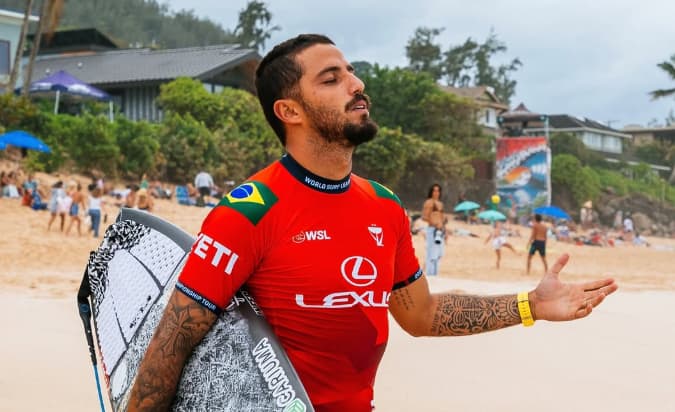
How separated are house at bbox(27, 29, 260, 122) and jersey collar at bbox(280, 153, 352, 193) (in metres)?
34.7

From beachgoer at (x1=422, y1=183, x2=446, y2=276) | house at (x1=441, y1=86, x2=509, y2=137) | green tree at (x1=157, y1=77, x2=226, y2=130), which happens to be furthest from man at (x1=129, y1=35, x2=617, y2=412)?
house at (x1=441, y1=86, x2=509, y2=137)

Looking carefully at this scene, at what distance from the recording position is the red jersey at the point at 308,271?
2277 mm

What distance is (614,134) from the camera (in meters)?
73.6

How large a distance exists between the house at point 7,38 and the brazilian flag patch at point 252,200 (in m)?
34.4

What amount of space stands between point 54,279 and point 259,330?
11.2 m

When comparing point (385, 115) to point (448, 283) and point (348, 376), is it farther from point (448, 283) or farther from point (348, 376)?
point (348, 376)

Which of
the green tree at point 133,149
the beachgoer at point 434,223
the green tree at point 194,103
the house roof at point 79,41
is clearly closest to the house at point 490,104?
the house roof at point 79,41

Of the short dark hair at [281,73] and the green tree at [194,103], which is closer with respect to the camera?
the short dark hair at [281,73]

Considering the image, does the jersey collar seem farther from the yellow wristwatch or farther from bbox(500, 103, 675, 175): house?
bbox(500, 103, 675, 175): house

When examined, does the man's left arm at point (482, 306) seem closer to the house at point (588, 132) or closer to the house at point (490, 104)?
the house at point (490, 104)

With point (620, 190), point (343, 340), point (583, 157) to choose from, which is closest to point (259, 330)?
point (343, 340)

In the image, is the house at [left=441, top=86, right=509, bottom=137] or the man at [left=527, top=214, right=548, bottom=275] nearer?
the man at [left=527, top=214, right=548, bottom=275]

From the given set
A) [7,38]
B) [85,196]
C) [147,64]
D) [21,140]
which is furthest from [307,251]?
[147,64]

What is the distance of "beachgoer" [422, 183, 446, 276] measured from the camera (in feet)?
47.2
